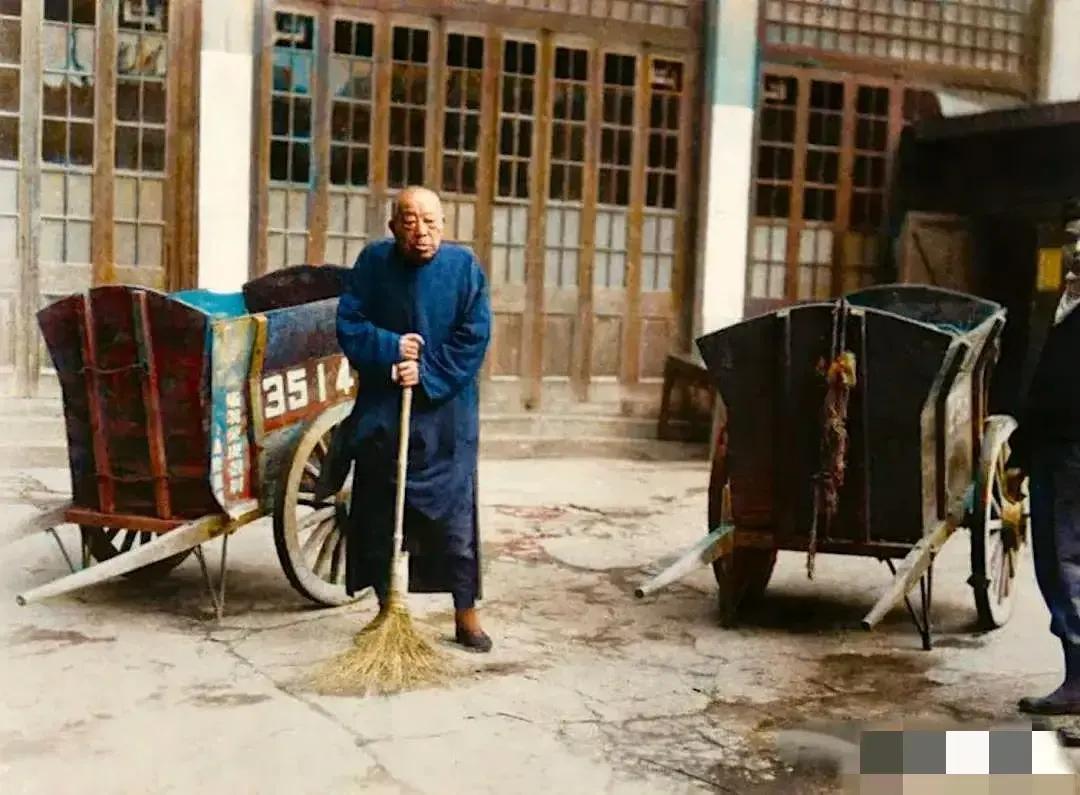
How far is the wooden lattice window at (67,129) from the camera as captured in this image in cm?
962

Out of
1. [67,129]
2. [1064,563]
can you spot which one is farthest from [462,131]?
[1064,563]

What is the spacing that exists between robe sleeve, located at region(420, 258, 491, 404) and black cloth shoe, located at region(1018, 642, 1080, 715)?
91.6 inches

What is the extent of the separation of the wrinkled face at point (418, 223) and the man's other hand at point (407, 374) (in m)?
0.42

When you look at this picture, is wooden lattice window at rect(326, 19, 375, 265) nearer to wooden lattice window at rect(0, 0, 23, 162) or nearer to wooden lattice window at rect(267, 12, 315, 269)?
wooden lattice window at rect(267, 12, 315, 269)

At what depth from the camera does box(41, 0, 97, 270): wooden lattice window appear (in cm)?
962

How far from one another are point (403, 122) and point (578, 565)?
5067mm

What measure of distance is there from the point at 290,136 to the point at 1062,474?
23.8ft

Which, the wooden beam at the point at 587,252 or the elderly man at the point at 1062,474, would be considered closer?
the elderly man at the point at 1062,474

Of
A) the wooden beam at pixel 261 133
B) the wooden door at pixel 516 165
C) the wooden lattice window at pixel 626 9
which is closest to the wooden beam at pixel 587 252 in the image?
the wooden door at pixel 516 165

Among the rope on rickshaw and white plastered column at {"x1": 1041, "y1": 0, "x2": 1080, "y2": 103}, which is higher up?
white plastered column at {"x1": 1041, "y1": 0, "x2": 1080, "y2": 103}

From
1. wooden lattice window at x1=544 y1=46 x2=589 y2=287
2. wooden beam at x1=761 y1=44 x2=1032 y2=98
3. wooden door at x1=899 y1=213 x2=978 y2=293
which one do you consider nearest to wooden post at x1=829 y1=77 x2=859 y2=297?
wooden beam at x1=761 y1=44 x2=1032 y2=98

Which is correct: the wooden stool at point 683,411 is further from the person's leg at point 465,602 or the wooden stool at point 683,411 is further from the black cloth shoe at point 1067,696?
the black cloth shoe at point 1067,696

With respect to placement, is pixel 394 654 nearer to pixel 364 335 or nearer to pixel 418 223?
pixel 364 335

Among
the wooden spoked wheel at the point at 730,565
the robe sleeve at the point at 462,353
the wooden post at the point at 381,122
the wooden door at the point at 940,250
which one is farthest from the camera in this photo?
the wooden door at the point at 940,250
